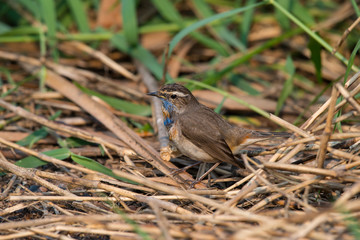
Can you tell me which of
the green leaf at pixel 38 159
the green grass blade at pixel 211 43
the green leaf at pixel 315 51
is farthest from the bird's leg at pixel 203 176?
the green grass blade at pixel 211 43

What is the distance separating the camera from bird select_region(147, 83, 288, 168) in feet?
15.4

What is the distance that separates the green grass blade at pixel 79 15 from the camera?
7.35 meters

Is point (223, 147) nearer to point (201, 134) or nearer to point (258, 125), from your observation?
point (201, 134)

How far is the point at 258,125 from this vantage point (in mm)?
6219

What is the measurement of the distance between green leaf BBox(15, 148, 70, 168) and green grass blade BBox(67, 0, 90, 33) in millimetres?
2989

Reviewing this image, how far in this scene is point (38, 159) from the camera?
4.88 meters

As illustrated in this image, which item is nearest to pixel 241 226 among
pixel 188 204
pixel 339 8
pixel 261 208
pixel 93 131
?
pixel 261 208

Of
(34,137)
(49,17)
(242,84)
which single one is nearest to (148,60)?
(242,84)

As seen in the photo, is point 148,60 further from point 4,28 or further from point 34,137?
point 4,28

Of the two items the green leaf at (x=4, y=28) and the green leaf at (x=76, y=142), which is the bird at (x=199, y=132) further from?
the green leaf at (x=4, y=28)

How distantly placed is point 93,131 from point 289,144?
260cm

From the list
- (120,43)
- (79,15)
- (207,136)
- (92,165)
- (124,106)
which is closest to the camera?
(92,165)

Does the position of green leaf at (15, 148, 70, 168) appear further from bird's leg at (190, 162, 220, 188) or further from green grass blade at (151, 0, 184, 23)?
green grass blade at (151, 0, 184, 23)

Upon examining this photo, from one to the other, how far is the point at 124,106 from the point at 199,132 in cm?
155
